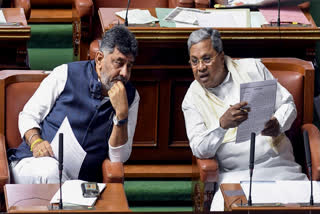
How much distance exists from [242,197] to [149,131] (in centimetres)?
125

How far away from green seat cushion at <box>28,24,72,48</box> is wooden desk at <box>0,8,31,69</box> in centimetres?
91

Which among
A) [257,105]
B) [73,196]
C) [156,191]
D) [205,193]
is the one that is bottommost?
[156,191]

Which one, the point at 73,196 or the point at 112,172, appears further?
the point at 112,172

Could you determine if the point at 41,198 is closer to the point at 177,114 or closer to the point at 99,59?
the point at 99,59

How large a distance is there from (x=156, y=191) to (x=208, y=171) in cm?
70

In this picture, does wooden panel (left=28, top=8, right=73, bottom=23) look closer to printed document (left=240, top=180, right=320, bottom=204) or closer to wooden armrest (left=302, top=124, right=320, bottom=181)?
wooden armrest (left=302, top=124, right=320, bottom=181)

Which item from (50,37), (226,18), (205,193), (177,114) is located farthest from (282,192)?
(50,37)

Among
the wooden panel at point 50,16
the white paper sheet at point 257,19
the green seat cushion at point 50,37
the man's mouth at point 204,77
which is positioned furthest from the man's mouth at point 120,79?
the wooden panel at point 50,16

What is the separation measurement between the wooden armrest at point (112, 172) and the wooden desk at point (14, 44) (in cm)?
101

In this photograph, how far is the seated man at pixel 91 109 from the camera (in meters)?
3.39

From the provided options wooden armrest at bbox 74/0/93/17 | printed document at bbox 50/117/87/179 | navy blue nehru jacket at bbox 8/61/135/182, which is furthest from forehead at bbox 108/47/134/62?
wooden armrest at bbox 74/0/93/17

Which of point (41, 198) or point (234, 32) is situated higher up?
point (234, 32)

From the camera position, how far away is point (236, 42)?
4.21m

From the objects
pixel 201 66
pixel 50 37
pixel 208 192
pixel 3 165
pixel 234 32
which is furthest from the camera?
pixel 50 37
